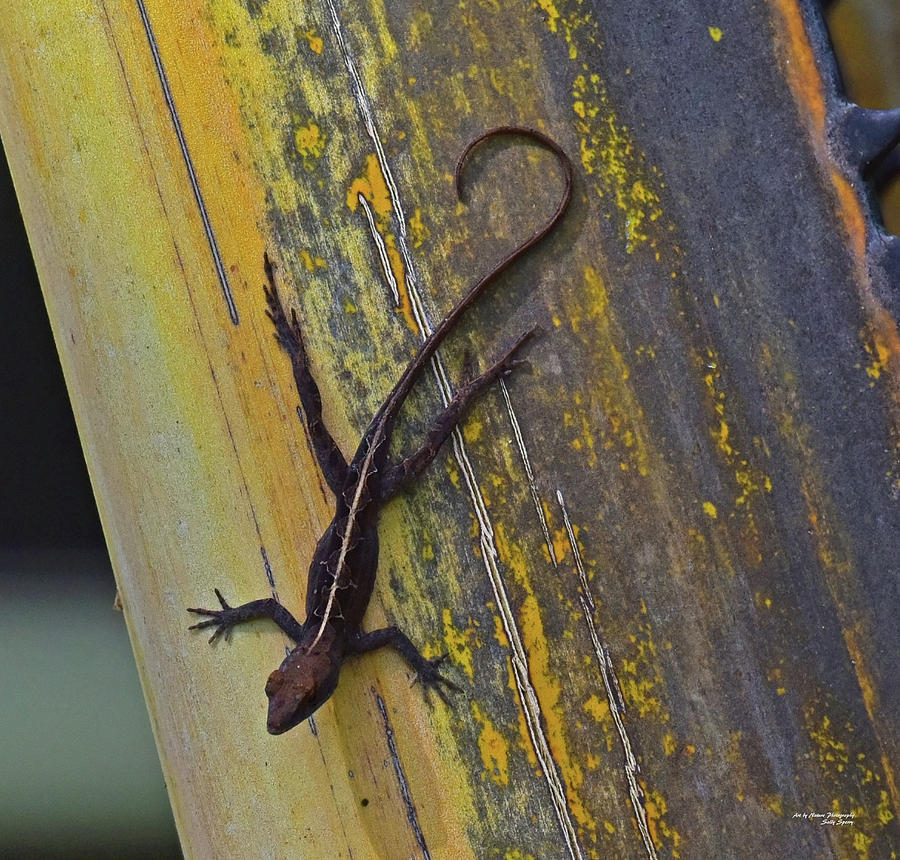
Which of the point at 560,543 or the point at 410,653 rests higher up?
the point at 560,543

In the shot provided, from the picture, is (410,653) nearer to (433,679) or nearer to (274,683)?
(433,679)

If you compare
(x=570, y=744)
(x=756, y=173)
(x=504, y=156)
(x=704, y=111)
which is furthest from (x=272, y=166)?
(x=570, y=744)

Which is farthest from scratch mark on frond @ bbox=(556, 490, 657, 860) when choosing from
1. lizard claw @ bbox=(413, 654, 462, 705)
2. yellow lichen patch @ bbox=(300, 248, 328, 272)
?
yellow lichen patch @ bbox=(300, 248, 328, 272)

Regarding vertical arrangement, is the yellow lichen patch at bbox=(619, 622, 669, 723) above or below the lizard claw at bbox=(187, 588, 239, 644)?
below

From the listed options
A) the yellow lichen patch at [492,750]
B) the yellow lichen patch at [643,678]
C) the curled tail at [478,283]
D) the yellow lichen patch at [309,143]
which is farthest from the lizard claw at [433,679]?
the yellow lichen patch at [309,143]

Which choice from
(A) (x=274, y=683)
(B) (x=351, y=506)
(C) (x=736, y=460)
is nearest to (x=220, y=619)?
(A) (x=274, y=683)

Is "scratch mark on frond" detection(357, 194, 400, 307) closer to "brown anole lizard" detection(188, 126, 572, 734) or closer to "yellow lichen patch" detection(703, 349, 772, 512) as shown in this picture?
"brown anole lizard" detection(188, 126, 572, 734)

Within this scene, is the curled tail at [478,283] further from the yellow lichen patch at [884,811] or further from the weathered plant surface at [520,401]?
the yellow lichen patch at [884,811]
